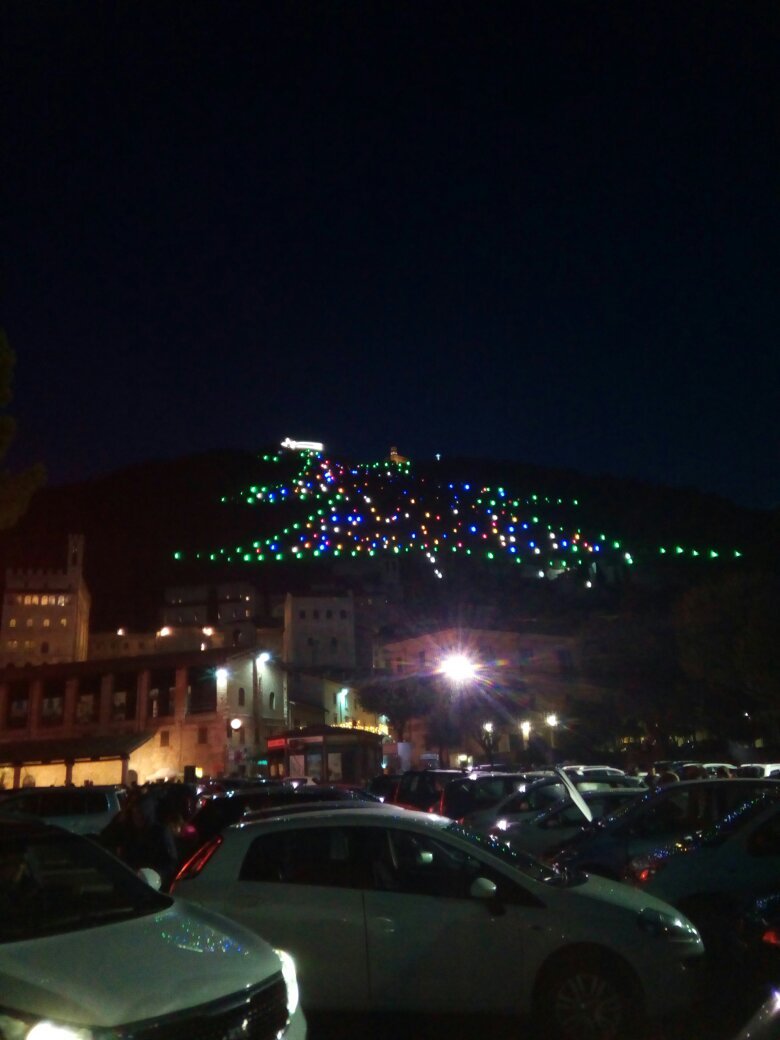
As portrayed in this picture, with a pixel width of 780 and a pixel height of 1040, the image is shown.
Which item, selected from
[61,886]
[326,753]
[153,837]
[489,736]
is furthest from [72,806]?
[489,736]

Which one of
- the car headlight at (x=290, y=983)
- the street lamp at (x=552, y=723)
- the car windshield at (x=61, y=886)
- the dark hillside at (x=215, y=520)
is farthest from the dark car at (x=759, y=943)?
the dark hillside at (x=215, y=520)

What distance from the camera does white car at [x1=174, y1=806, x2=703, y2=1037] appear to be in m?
5.91

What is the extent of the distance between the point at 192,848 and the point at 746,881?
6.84 metres

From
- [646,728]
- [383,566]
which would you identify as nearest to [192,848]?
[646,728]

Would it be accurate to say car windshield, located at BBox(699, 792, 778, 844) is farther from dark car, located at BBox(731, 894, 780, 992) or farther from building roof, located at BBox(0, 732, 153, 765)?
building roof, located at BBox(0, 732, 153, 765)

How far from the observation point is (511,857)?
651 cm

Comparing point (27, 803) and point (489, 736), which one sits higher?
point (489, 736)

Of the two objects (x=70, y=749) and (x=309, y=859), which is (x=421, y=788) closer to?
(x=309, y=859)

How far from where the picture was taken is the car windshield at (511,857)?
20.8 feet

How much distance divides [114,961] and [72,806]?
15901 millimetres

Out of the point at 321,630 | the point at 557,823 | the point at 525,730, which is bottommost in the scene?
the point at 557,823

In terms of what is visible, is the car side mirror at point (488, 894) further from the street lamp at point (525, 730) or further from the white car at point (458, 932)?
the street lamp at point (525, 730)

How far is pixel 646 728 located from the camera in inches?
1923

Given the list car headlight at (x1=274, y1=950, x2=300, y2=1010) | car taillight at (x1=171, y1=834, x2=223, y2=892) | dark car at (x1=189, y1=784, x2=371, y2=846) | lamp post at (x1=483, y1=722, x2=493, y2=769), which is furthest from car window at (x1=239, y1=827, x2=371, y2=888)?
lamp post at (x1=483, y1=722, x2=493, y2=769)
